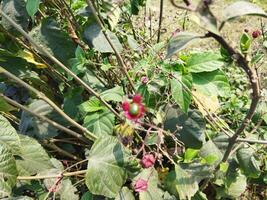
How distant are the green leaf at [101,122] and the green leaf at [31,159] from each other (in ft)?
0.50

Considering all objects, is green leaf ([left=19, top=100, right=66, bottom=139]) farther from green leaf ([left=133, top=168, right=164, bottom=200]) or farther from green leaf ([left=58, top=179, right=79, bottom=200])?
green leaf ([left=133, top=168, right=164, bottom=200])

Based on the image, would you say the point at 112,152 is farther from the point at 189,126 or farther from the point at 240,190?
the point at 240,190

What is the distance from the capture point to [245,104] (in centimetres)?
183

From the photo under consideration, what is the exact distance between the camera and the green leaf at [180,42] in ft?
2.25

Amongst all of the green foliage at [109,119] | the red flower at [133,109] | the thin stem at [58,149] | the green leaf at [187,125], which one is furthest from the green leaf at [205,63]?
the thin stem at [58,149]

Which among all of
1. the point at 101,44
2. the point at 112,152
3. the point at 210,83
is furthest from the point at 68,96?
the point at 210,83

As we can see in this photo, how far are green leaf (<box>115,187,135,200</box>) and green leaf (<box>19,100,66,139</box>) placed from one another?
0.84 feet

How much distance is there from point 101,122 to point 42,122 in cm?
20

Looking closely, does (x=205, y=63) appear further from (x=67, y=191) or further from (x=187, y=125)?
(x=67, y=191)

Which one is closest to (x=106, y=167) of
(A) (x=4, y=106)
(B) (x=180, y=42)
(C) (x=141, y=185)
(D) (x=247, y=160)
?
(C) (x=141, y=185)

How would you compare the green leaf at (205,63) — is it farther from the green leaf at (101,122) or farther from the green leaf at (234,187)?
the green leaf at (234,187)

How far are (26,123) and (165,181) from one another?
0.45 metres

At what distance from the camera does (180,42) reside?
27.3 inches

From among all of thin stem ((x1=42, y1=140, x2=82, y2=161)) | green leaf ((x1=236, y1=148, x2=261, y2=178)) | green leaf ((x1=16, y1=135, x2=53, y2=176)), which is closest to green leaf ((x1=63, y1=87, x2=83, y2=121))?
thin stem ((x1=42, y1=140, x2=82, y2=161))
